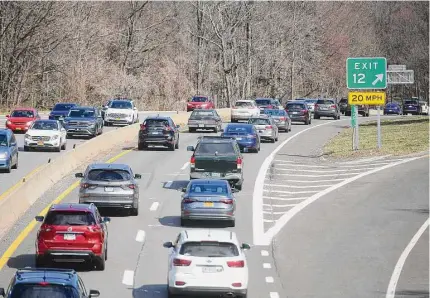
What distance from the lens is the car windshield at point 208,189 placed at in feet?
93.0

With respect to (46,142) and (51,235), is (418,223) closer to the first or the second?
(51,235)

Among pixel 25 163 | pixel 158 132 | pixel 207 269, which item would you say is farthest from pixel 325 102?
pixel 207 269

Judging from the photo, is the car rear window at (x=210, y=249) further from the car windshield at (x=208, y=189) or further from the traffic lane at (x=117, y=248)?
the car windshield at (x=208, y=189)

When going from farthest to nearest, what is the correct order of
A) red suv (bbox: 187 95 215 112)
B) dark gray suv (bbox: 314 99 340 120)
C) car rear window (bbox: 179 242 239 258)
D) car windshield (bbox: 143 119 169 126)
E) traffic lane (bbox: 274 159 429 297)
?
1. red suv (bbox: 187 95 215 112)
2. dark gray suv (bbox: 314 99 340 120)
3. car windshield (bbox: 143 119 169 126)
4. traffic lane (bbox: 274 159 429 297)
5. car rear window (bbox: 179 242 239 258)

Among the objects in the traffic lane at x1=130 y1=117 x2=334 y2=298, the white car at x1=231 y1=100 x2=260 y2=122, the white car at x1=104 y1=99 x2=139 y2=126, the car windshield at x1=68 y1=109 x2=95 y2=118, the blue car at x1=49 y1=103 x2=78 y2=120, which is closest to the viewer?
the traffic lane at x1=130 y1=117 x2=334 y2=298

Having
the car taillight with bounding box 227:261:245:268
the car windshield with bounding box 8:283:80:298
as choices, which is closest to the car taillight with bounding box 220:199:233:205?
the car taillight with bounding box 227:261:245:268

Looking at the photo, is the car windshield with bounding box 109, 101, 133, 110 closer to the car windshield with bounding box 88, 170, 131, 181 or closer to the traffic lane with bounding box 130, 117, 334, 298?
the traffic lane with bounding box 130, 117, 334, 298

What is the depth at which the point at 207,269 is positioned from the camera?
18.9m

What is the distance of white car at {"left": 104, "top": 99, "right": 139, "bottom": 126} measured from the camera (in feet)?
206

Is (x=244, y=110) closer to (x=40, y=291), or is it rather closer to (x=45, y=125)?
(x=45, y=125)

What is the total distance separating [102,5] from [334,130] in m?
48.3

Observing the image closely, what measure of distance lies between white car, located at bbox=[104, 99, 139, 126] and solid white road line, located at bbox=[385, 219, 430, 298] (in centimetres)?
3391

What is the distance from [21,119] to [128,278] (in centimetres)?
3490

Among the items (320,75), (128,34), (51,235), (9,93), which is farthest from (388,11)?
(51,235)
